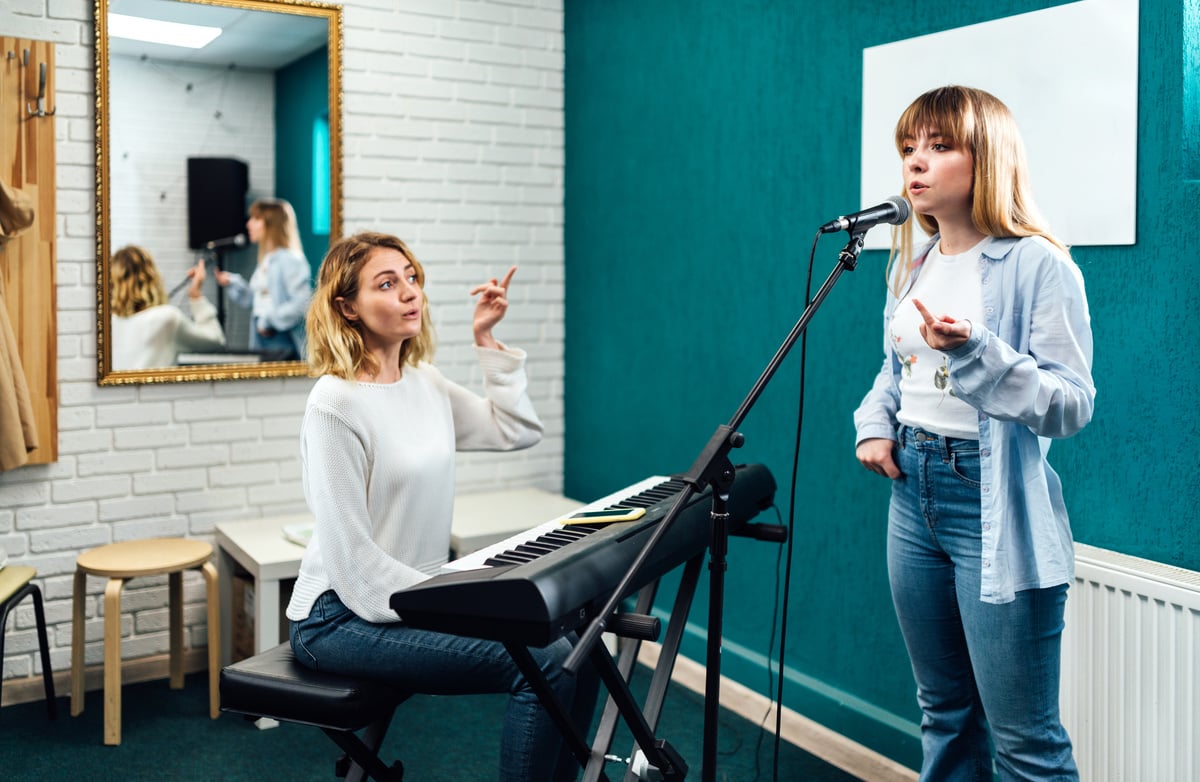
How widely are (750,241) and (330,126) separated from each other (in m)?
1.45

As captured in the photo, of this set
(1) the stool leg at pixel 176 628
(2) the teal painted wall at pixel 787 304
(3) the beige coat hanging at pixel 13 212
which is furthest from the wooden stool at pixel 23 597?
(2) the teal painted wall at pixel 787 304

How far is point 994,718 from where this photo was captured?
1.93m

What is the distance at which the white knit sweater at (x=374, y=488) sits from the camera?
6.86ft

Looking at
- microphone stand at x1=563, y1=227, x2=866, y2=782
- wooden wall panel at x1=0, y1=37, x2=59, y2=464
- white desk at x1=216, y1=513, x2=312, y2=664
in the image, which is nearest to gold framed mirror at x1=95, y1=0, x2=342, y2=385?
wooden wall panel at x1=0, y1=37, x2=59, y2=464

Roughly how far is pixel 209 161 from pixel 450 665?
6.95 ft

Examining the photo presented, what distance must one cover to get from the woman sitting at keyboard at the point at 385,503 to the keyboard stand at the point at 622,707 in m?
0.11

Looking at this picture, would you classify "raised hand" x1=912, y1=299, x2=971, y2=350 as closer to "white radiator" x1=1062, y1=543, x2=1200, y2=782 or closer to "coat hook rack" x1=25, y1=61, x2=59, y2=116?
"white radiator" x1=1062, y1=543, x2=1200, y2=782

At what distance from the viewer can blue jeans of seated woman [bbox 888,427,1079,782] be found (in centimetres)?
189

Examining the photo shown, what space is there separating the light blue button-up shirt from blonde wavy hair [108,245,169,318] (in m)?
2.51

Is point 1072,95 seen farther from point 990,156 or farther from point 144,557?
point 144,557

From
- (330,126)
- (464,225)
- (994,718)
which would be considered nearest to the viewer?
(994,718)

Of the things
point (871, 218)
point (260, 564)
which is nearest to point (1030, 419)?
point (871, 218)

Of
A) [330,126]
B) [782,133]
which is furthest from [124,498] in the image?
[782,133]

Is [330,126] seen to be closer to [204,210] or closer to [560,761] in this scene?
[204,210]
